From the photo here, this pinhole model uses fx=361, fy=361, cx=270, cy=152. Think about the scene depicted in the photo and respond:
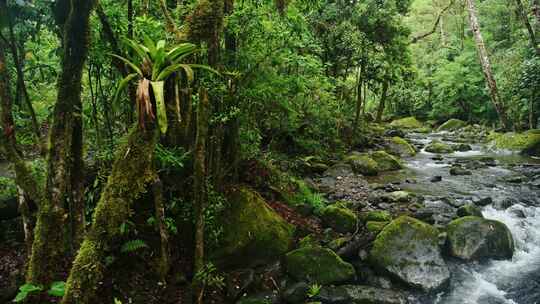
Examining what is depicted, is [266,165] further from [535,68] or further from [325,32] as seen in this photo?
[535,68]

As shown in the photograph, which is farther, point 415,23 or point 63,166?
point 415,23

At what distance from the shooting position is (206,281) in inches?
188

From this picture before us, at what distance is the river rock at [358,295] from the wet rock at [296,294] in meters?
0.18

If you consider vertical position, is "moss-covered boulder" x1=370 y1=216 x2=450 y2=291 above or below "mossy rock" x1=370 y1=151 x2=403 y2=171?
below

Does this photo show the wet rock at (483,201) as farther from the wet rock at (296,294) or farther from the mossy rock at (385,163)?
the wet rock at (296,294)

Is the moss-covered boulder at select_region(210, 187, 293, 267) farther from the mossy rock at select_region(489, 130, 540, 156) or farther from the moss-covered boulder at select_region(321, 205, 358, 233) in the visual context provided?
the mossy rock at select_region(489, 130, 540, 156)

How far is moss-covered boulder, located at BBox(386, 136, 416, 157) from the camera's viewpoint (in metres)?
16.8

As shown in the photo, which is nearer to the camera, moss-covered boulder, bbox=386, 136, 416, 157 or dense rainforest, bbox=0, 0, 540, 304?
dense rainforest, bbox=0, 0, 540, 304

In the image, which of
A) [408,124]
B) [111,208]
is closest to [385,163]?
→ [111,208]

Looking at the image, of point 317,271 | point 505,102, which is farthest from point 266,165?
point 505,102

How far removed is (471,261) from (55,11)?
7.38 metres

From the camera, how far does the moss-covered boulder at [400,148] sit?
16.8 m

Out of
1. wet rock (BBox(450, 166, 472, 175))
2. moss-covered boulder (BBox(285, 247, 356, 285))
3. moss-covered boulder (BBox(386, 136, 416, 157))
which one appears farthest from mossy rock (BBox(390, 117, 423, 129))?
moss-covered boulder (BBox(285, 247, 356, 285))

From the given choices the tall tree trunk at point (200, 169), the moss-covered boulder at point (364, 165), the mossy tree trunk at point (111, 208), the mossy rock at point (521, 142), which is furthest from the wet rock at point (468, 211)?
the mossy rock at point (521, 142)
